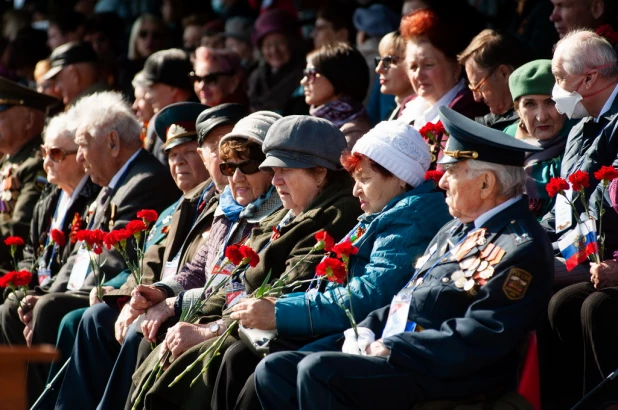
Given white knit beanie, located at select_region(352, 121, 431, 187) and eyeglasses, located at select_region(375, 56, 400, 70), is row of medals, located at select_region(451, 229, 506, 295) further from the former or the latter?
eyeglasses, located at select_region(375, 56, 400, 70)

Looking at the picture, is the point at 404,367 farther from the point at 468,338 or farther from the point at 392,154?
the point at 392,154

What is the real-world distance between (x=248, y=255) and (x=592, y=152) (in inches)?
67.9

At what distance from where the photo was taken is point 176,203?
7.12 m

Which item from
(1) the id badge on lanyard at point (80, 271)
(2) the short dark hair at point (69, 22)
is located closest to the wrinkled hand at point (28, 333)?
(1) the id badge on lanyard at point (80, 271)

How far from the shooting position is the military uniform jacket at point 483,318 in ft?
14.1

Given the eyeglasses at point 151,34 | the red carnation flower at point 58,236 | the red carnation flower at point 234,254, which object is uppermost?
the red carnation flower at point 234,254

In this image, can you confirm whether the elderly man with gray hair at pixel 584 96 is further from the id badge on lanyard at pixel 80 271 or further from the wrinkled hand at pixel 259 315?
the id badge on lanyard at pixel 80 271

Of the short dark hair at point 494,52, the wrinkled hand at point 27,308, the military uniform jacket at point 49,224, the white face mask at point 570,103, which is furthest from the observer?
the military uniform jacket at point 49,224

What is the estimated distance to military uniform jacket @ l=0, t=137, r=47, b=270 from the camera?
28.2ft

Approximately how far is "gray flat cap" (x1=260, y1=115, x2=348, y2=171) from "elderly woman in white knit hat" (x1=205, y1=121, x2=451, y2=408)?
270 millimetres

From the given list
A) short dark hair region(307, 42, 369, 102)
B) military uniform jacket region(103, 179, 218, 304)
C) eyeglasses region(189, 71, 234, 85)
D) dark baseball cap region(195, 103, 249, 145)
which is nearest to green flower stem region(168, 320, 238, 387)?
military uniform jacket region(103, 179, 218, 304)

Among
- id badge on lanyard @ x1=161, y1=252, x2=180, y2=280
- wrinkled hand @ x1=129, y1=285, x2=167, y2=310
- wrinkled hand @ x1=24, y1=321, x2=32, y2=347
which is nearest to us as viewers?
wrinkled hand @ x1=129, y1=285, x2=167, y2=310

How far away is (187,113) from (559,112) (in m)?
2.74

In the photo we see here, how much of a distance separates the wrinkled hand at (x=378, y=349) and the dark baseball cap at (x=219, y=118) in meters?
2.46
